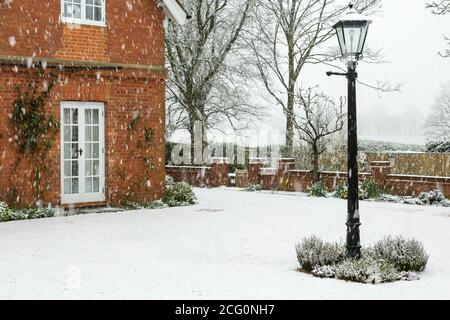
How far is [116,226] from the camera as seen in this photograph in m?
13.5

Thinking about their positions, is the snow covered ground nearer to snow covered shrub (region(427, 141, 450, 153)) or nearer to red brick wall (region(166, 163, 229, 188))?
red brick wall (region(166, 163, 229, 188))

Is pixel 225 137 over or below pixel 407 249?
over

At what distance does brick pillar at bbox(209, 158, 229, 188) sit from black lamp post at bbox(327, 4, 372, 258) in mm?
16945

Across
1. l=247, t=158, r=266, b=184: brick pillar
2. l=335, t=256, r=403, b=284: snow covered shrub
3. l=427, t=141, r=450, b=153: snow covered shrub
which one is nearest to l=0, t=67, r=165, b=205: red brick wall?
l=247, t=158, r=266, b=184: brick pillar

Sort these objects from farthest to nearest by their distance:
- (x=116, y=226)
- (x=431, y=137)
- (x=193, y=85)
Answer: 1. (x=431, y=137)
2. (x=193, y=85)
3. (x=116, y=226)

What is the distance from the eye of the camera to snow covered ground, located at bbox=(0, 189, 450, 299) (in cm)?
775

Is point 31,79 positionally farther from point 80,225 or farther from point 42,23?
point 80,225

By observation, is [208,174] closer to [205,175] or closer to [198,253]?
[205,175]

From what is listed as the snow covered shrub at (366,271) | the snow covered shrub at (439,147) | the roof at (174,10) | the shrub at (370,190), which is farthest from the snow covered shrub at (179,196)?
the snow covered shrub at (439,147)

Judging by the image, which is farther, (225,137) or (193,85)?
(225,137)

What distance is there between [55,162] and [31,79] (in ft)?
6.73
